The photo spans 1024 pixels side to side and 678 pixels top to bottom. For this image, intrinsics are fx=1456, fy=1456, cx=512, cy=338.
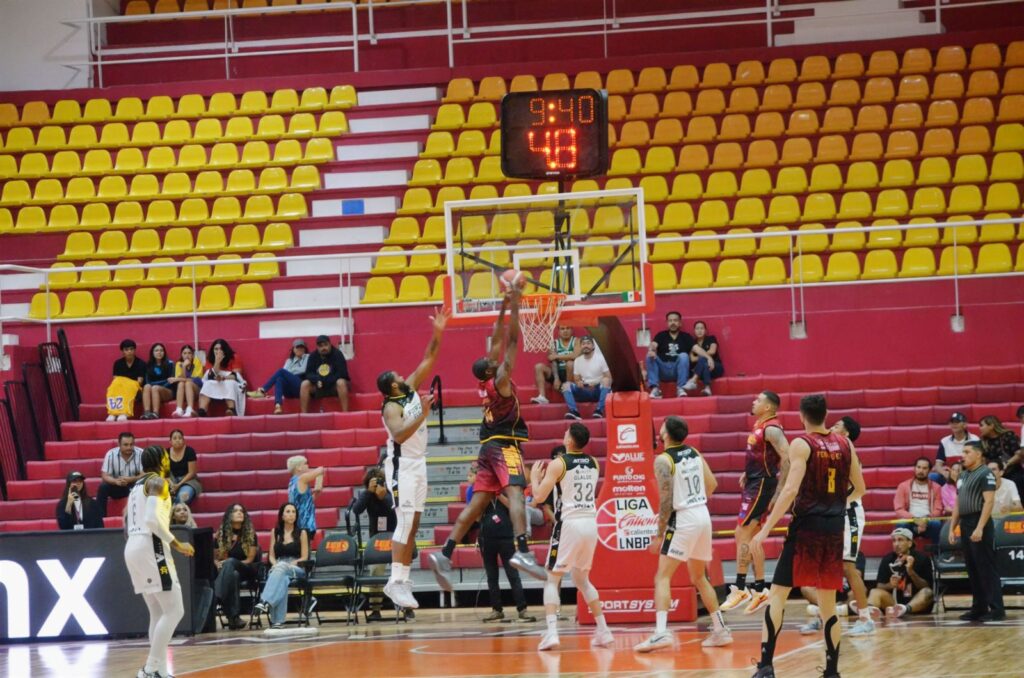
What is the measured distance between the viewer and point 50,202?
2420cm

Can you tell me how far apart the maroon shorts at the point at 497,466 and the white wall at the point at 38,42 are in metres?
15.0

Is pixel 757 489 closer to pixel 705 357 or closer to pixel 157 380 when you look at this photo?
pixel 705 357

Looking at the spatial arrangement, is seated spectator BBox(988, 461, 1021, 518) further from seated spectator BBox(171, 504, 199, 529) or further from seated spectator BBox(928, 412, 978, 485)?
seated spectator BBox(171, 504, 199, 529)

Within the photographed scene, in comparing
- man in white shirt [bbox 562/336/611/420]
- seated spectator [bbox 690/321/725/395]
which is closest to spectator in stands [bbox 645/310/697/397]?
seated spectator [bbox 690/321/725/395]

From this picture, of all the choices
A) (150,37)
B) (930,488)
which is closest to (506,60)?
(150,37)

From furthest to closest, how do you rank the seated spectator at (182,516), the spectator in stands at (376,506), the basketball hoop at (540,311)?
1. the seated spectator at (182,516)
2. the spectator in stands at (376,506)
3. the basketball hoop at (540,311)

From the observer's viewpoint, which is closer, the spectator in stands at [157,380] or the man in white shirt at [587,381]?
the man in white shirt at [587,381]

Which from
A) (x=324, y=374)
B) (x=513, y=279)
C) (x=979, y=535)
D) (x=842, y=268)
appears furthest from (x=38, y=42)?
(x=979, y=535)

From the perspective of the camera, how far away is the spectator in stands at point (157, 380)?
20344 mm

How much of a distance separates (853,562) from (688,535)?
210cm

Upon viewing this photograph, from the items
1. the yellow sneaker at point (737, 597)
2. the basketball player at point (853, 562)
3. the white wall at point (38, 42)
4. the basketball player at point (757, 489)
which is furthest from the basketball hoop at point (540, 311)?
the white wall at point (38, 42)

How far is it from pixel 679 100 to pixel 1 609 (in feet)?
43.1

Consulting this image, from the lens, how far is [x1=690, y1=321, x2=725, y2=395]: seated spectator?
1933 centimetres

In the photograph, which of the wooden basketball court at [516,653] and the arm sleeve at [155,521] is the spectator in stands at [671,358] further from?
the arm sleeve at [155,521]
